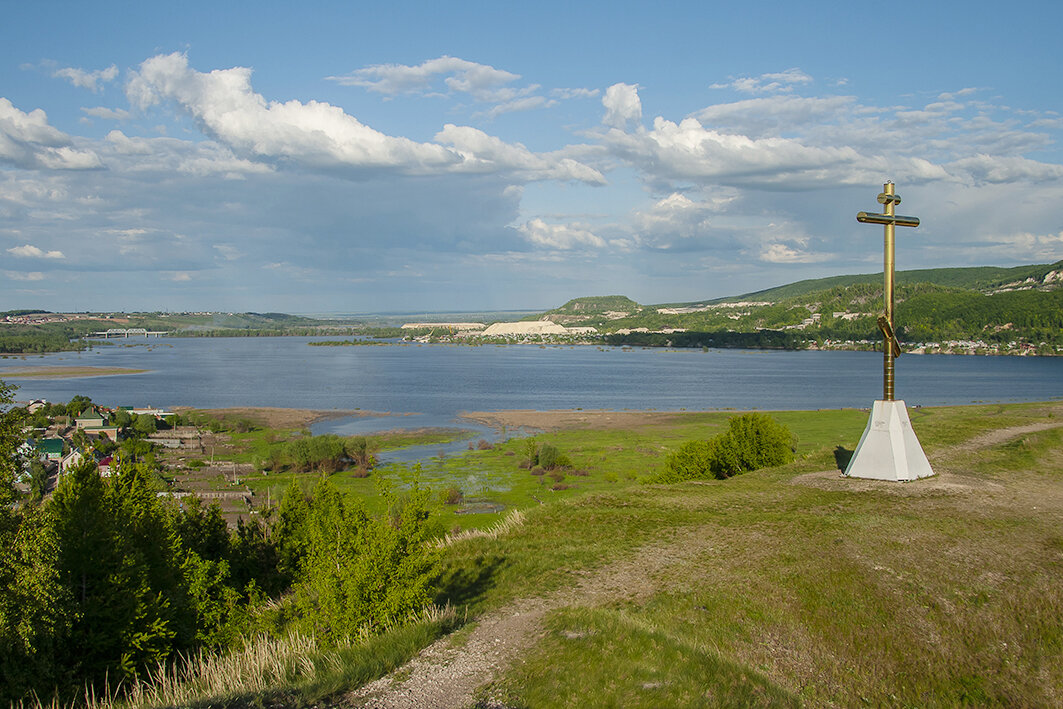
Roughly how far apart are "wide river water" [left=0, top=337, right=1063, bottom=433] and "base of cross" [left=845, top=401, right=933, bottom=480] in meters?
49.8

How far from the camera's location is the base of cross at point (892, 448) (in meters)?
17.4

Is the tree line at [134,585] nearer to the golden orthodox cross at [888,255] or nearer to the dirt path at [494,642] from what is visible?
the dirt path at [494,642]

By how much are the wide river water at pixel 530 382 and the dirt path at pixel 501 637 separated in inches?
2045

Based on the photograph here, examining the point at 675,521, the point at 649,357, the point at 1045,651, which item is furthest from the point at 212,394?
the point at 649,357

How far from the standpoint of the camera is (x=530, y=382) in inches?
4151

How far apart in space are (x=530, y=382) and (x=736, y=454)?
7674cm

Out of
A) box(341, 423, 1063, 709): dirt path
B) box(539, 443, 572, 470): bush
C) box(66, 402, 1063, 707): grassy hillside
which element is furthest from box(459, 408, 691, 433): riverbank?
box(341, 423, 1063, 709): dirt path

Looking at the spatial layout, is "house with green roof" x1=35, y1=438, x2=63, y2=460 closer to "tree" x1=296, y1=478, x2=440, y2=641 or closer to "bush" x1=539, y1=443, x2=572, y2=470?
"bush" x1=539, y1=443, x2=572, y2=470

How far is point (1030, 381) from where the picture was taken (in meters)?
104

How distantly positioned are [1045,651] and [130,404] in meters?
84.6

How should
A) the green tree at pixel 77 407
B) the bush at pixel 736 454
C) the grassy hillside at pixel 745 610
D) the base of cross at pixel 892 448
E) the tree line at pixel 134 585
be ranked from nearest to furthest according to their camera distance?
the grassy hillside at pixel 745 610
the tree line at pixel 134 585
the base of cross at pixel 892 448
the bush at pixel 736 454
the green tree at pixel 77 407

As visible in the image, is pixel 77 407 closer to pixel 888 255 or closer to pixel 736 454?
pixel 736 454

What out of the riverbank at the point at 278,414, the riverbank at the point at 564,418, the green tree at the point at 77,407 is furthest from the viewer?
the riverbank at the point at 278,414

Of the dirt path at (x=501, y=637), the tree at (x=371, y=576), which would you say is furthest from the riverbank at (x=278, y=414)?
the tree at (x=371, y=576)
